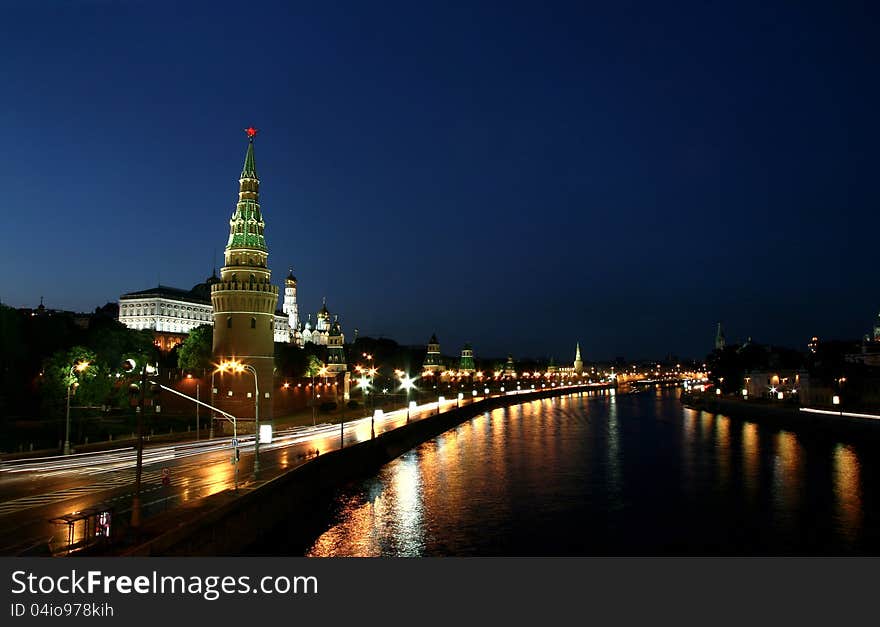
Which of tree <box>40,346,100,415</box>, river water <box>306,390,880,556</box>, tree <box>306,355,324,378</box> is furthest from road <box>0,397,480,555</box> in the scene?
tree <box>306,355,324,378</box>

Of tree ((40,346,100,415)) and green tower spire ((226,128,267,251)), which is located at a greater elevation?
green tower spire ((226,128,267,251))

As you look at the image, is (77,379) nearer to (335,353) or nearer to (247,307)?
(247,307)

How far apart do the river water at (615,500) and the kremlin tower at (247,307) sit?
63.9 ft

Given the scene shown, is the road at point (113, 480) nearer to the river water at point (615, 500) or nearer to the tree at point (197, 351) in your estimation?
the river water at point (615, 500)

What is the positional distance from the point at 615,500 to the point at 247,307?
48221 millimetres

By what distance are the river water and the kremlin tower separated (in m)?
19.5

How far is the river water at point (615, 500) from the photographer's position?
33.0 meters

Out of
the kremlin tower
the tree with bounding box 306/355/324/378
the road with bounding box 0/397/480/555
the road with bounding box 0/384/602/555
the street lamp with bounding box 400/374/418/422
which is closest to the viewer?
the road with bounding box 0/384/602/555

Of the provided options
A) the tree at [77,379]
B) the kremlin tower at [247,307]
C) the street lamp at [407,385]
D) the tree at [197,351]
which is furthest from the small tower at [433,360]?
the tree at [77,379]

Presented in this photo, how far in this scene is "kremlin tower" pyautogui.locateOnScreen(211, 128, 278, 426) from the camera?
257 feet

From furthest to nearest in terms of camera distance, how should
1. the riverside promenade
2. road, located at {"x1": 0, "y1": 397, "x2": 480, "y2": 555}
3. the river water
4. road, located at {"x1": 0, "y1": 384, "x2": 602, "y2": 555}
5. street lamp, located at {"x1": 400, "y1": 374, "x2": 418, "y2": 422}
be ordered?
street lamp, located at {"x1": 400, "y1": 374, "x2": 418, "y2": 422}
the river water
road, located at {"x1": 0, "y1": 397, "x2": 480, "y2": 555}
road, located at {"x1": 0, "y1": 384, "x2": 602, "y2": 555}
the riverside promenade

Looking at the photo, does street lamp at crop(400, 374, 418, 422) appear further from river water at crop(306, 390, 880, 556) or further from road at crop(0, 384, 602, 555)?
road at crop(0, 384, 602, 555)
